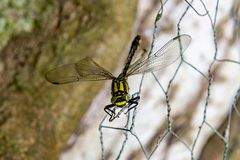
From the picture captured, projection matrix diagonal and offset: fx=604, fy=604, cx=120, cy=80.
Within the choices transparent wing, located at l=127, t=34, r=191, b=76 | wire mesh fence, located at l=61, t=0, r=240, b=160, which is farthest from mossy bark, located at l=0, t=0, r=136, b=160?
transparent wing, located at l=127, t=34, r=191, b=76

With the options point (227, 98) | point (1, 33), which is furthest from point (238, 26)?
point (1, 33)

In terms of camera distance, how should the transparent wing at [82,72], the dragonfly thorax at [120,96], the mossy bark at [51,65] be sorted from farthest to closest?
1. the mossy bark at [51,65]
2. the transparent wing at [82,72]
3. the dragonfly thorax at [120,96]

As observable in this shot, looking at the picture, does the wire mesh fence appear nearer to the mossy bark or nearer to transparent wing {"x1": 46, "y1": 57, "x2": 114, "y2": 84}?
the mossy bark

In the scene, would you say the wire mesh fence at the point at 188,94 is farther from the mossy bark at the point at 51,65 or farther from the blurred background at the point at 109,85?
the mossy bark at the point at 51,65

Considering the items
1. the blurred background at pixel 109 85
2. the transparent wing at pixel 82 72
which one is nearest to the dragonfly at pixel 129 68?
→ the transparent wing at pixel 82 72

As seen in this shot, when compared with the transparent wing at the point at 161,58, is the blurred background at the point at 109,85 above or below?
above

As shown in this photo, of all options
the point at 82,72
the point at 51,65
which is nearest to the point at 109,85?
the point at 51,65

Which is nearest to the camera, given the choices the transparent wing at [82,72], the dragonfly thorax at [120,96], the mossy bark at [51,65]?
the dragonfly thorax at [120,96]

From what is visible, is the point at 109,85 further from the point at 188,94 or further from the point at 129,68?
the point at 129,68
